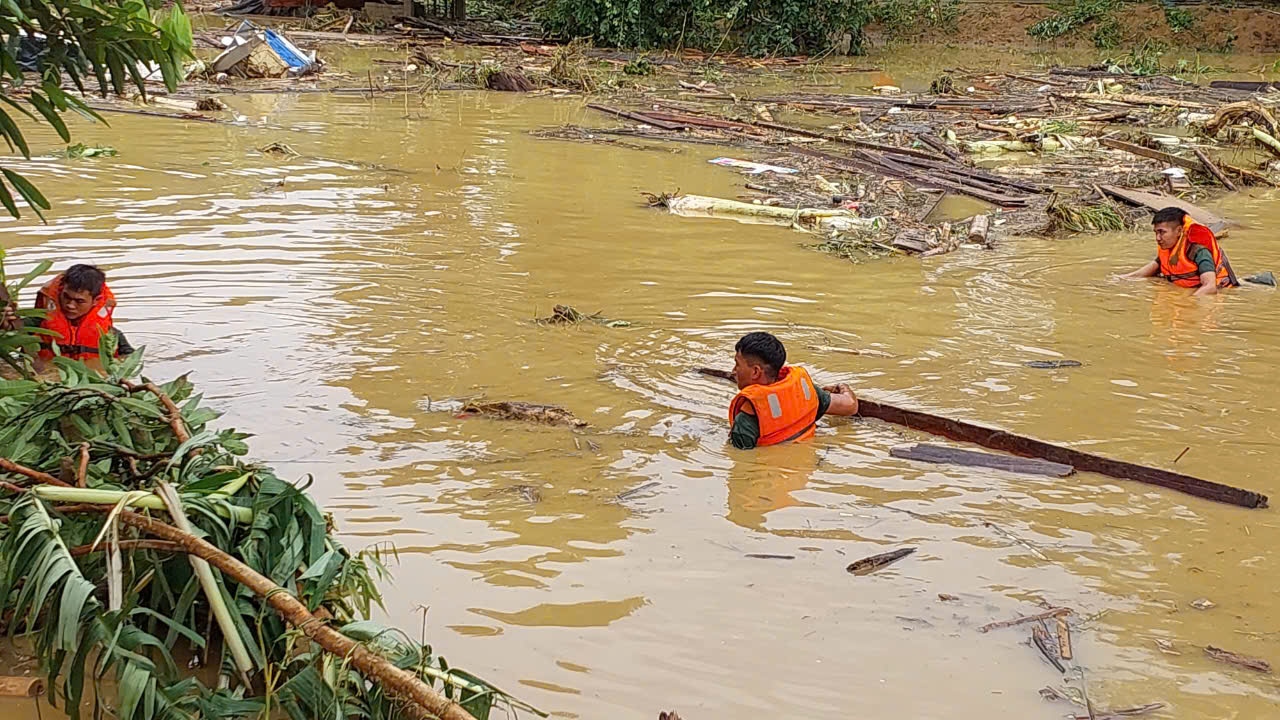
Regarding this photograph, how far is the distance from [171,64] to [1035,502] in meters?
3.99

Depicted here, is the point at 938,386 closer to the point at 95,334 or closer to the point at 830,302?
the point at 830,302

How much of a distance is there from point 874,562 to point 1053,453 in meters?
1.59

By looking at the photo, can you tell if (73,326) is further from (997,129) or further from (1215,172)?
(997,129)

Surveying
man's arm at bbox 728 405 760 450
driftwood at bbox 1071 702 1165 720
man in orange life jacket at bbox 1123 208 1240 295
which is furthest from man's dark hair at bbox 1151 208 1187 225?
driftwood at bbox 1071 702 1165 720

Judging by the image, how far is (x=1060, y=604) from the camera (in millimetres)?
4512

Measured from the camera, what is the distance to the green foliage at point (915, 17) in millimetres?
31609

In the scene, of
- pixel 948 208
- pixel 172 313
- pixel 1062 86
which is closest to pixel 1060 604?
pixel 172 313

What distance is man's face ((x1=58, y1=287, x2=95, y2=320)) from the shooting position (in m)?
6.21

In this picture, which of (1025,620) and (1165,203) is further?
(1165,203)

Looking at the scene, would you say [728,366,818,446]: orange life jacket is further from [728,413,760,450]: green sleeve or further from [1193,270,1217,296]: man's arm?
[1193,270,1217,296]: man's arm

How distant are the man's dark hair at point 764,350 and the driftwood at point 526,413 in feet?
3.00

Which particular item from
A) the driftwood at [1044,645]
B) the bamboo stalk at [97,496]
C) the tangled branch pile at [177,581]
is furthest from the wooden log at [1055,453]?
the bamboo stalk at [97,496]

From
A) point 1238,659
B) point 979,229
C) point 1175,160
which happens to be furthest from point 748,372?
point 1175,160

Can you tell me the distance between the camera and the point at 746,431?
6.15 metres
